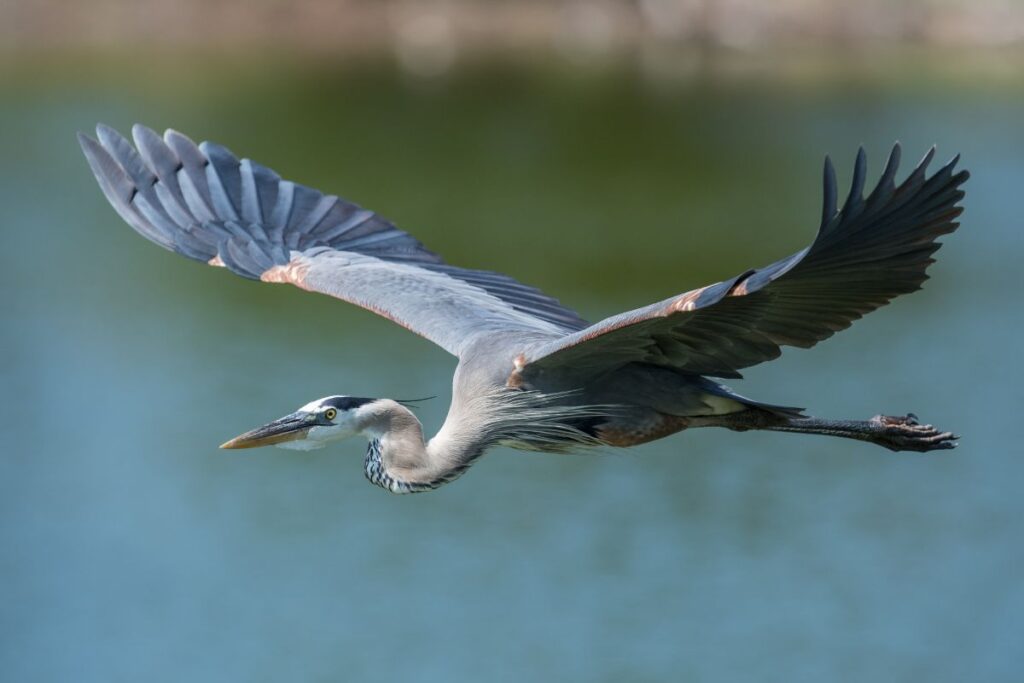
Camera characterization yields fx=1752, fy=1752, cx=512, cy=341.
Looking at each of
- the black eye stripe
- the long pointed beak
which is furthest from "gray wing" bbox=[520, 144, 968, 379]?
the long pointed beak

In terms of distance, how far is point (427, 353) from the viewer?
14.7 metres

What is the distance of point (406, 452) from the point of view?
6258 mm

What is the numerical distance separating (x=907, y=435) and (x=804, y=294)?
46.5 inches

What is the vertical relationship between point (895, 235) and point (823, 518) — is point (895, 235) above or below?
below

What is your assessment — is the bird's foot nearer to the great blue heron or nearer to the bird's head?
the great blue heron

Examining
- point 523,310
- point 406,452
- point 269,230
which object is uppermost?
point 269,230

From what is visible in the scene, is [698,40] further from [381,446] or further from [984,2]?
[381,446]

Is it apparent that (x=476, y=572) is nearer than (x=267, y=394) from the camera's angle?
Yes

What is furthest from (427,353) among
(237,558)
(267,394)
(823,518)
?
(823,518)

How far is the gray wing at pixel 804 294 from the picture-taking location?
496 centimetres

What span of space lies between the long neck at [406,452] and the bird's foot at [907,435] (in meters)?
1.46

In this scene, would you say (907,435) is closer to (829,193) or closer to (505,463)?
(829,193)

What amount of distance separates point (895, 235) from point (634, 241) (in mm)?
11467

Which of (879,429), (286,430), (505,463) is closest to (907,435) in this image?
(879,429)
